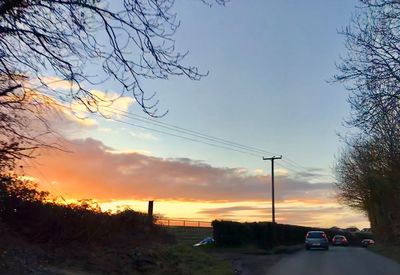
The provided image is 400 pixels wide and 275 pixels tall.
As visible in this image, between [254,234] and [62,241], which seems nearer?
[62,241]

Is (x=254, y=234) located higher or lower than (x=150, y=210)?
higher

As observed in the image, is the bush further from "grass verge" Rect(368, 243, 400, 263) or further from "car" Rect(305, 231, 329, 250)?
"car" Rect(305, 231, 329, 250)

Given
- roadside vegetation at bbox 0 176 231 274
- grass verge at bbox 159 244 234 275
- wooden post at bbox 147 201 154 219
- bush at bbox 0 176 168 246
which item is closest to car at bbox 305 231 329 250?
grass verge at bbox 159 244 234 275

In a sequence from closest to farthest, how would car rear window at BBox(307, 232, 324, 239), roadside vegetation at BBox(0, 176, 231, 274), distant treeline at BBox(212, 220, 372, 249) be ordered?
roadside vegetation at BBox(0, 176, 231, 274) < distant treeline at BBox(212, 220, 372, 249) < car rear window at BBox(307, 232, 324, 239)

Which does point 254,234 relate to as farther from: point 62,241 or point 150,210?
point 62,241

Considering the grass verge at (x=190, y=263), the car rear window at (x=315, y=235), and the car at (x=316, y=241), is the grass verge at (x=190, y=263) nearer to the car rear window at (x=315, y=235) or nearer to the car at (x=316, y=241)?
the car at (x=316, y=241)

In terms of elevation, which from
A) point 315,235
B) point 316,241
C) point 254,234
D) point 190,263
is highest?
point 315,235

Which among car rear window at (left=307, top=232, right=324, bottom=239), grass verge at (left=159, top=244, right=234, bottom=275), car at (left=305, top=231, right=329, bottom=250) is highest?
car rear window at (left=307, top=232, right=324, bottom=239)

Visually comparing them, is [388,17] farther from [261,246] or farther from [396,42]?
[261,246]

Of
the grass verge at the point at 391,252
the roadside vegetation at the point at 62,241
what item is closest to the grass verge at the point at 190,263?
the roadside vegetation at the point at 62,241

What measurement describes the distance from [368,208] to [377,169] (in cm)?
2255

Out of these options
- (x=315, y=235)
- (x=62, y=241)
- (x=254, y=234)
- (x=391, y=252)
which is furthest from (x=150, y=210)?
(x=315, y=235)

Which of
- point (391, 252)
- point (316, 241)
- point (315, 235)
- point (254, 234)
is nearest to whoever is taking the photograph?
point (391, 252)

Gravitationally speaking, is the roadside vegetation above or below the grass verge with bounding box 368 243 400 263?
below
